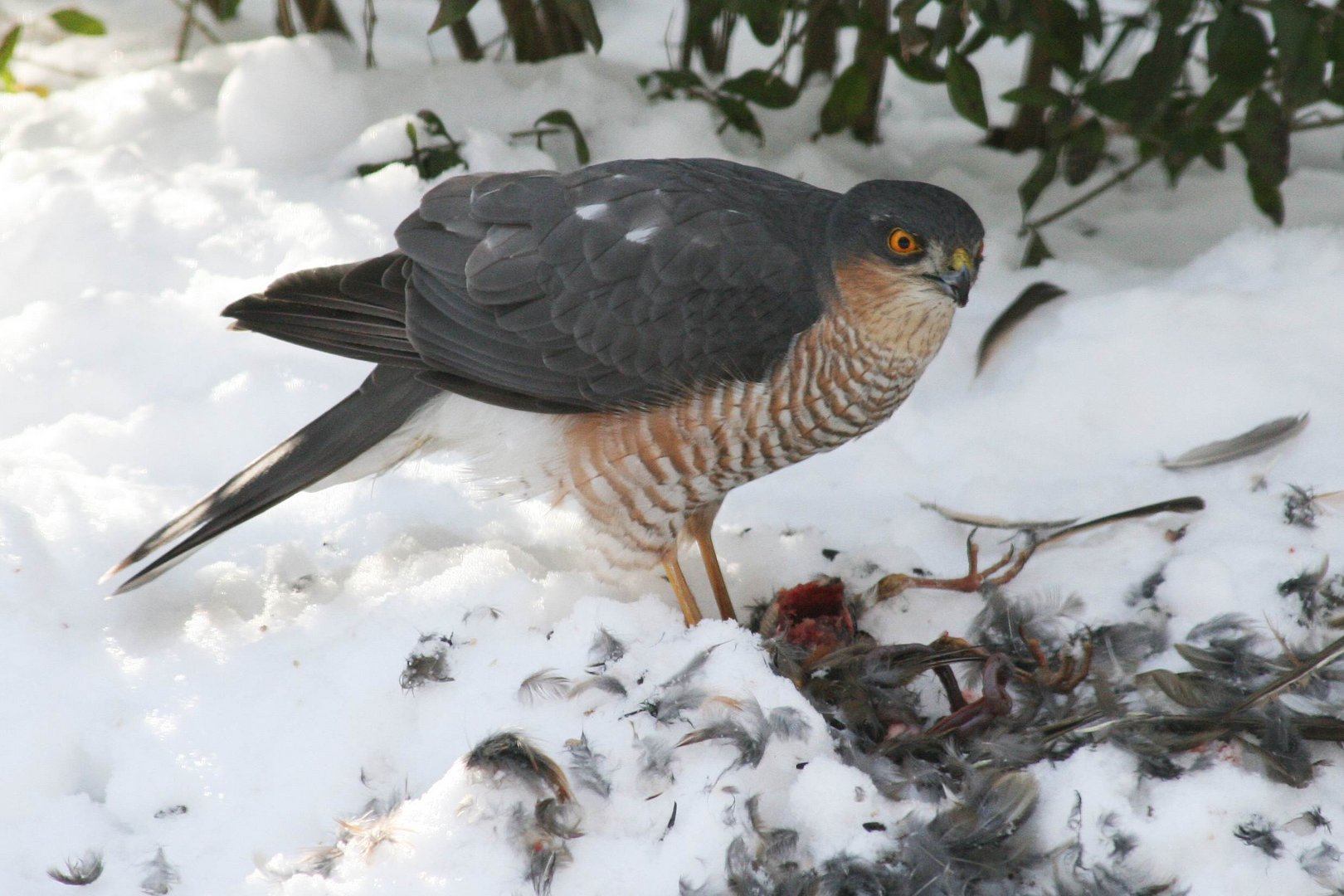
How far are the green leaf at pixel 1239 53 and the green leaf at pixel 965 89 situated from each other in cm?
64

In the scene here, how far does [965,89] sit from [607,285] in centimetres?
142

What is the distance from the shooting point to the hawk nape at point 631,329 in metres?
2.75

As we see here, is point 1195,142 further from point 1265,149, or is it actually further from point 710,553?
point 710,553

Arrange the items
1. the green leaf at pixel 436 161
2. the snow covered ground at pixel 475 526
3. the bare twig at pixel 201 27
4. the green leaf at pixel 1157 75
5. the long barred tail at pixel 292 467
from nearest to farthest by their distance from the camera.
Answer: the snow covered ground at pixel 475 526, the long barred tail at pixel 292 467, the green leaf at pixel 1157 75, the green leaf at pixel 436 161, the bare twig at pixel 201 27

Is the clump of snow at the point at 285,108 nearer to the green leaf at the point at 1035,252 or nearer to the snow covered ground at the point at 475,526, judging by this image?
the snow covered ground at the point at 475,526

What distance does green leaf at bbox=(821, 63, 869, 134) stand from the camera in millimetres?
4199

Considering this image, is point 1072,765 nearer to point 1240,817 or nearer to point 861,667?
point 1240,817

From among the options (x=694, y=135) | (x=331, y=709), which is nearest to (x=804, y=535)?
(x=331, y=709)

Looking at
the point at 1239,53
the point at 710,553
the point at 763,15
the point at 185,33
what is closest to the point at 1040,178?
the point at 1239,53

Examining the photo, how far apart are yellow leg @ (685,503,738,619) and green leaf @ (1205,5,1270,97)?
1951 millimetres

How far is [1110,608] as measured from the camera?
286 centimetres

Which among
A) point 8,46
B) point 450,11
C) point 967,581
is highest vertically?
point 450,11

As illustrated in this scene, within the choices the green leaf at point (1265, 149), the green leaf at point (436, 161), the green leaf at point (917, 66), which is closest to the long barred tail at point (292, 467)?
the green leaf at point (436, 161)

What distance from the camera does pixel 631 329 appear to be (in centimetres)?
277
